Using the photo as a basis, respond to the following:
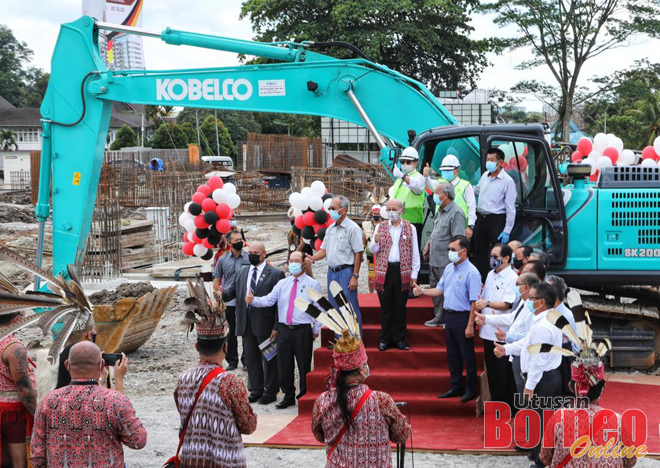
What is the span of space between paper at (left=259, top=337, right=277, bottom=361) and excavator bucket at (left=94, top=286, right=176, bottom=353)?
233 cm

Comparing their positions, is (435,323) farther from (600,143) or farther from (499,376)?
(600,143)

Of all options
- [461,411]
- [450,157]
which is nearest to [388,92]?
[450,157]

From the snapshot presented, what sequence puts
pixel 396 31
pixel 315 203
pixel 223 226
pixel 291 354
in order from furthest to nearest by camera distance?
pixel 396 31 → pixel 223 226 → pixel 315 203 → pixel 291 354

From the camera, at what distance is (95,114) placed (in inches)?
413

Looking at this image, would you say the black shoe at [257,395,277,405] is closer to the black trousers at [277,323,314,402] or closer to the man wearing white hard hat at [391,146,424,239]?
Result: the black trousers at [277,323,314,402]

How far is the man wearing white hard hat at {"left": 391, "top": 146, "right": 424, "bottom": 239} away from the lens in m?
9.27

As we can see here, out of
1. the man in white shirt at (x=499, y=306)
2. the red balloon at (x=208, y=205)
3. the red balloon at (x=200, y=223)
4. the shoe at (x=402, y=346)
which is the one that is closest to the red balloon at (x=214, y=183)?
the red balloon at (x=208, y=205)

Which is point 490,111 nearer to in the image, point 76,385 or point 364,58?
point 364,58

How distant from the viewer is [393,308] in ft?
29.8

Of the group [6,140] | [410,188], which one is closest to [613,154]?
[410,188]

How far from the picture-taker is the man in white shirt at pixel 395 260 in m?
8.90

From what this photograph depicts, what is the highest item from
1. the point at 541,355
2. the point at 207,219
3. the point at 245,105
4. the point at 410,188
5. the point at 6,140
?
the point at 6,140

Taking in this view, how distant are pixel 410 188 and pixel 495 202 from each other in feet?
3.22

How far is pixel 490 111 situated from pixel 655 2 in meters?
7.85
